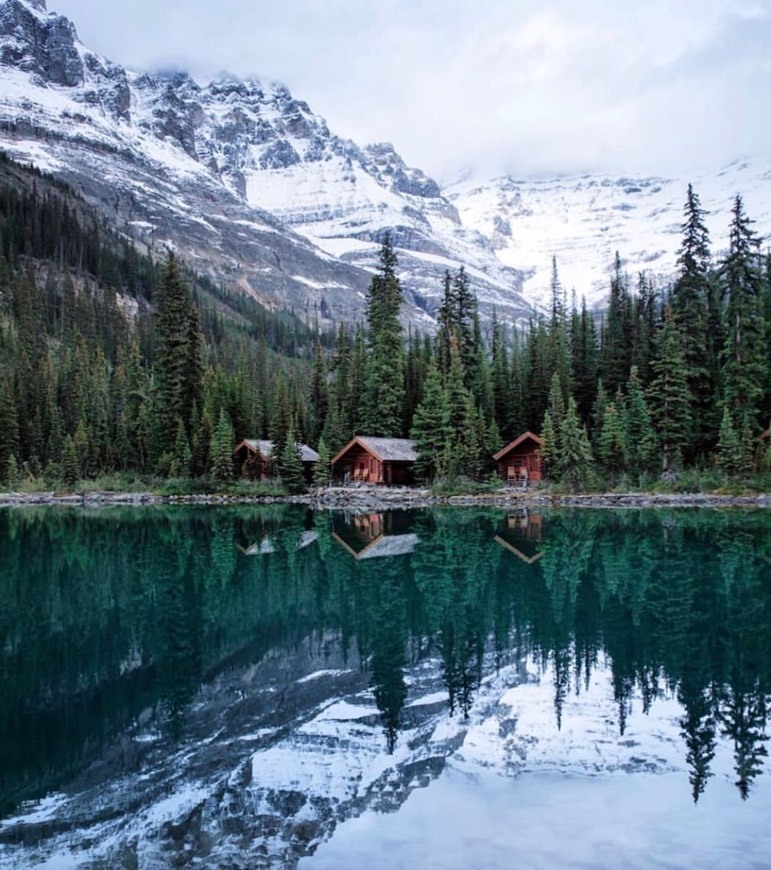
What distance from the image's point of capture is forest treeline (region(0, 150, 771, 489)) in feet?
156

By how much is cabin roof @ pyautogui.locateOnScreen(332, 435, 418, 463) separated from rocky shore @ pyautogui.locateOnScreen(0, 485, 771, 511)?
2.30 metres

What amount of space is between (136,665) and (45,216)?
152327 millimetres

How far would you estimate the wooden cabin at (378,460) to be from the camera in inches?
2128

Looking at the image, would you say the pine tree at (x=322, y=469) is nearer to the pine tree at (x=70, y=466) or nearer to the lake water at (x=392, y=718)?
the pine tree at (x=70, y=466)

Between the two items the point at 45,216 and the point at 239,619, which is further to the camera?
the point at 45,216

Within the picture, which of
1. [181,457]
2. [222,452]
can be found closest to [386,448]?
[222,452]

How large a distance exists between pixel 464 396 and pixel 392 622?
39469 millimetres

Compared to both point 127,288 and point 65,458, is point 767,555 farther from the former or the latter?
point 127,288

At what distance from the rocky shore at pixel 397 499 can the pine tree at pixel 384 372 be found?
Result: 606 centimetres

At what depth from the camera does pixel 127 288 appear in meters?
146

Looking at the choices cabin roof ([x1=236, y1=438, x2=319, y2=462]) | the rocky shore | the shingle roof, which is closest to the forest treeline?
cabin roof ([x1=236, y1=438, x2=319, y2=462])

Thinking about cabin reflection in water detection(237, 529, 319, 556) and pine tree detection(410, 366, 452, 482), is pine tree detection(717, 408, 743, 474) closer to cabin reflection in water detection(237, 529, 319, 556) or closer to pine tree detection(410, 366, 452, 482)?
pine tree detection(410, 366, 452, 482)

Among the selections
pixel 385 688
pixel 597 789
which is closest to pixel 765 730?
pixel 597 789

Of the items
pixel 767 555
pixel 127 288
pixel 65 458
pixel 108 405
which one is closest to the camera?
pixel 767 555
